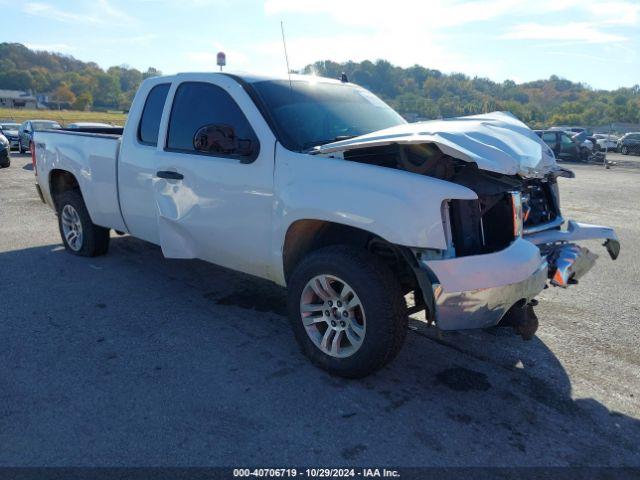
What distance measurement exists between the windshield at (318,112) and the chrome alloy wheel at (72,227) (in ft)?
10.8

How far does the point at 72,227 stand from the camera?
253 inches

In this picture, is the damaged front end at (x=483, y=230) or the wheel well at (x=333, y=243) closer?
the damaged front end at (x=483, y=230)

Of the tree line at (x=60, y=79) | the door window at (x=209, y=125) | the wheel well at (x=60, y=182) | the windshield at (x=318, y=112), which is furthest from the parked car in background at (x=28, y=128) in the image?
the tree line at (x=60, y=79)

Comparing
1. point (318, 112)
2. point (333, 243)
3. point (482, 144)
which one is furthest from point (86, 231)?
point (482, 144)

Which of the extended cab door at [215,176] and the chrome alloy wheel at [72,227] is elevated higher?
the extended cab door at [215,176]

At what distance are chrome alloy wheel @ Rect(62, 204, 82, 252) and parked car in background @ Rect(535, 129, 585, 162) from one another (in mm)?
24694

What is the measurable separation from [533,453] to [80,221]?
17.4 feet

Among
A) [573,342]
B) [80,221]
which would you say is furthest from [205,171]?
[573,342]

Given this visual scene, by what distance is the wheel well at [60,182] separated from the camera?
21.1 ft

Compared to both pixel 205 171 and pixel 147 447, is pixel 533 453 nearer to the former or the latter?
pixel 147 447

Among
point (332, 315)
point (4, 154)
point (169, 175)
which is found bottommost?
point (4, 154)

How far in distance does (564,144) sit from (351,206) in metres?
26.9

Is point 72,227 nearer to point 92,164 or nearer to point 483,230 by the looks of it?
point 92,164

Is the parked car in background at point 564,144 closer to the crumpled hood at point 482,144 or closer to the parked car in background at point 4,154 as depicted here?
the parked car in background at point 4,154
